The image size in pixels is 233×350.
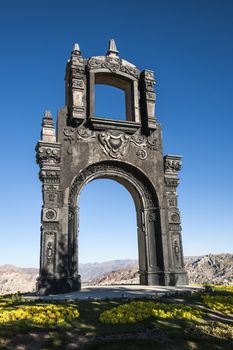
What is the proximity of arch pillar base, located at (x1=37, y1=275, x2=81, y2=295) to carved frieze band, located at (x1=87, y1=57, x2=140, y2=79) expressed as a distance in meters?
11.7

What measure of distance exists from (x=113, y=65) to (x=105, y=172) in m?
6.69

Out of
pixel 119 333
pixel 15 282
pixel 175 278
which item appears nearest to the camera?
pixel 119 333

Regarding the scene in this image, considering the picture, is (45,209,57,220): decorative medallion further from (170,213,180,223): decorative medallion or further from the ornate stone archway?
(170,213,180,223): decorative medallion

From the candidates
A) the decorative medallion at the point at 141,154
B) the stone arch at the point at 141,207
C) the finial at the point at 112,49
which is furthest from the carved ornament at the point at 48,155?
the finial at the point at 112,49

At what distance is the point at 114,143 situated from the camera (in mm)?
17219

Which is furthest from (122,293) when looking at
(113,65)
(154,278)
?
(113,65)

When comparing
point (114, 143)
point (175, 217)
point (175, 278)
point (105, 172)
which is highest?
point (114, 143)

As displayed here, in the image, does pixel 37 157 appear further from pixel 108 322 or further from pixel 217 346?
pixel 217 346

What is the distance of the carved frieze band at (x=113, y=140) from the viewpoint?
16.7 m

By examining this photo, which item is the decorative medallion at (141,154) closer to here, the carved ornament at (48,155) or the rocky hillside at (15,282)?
the carved ornament at (48,155)

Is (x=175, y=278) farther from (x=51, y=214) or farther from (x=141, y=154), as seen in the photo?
(x=51, y=214)

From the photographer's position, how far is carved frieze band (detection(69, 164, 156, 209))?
1608 centimetres

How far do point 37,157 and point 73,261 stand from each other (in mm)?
5568

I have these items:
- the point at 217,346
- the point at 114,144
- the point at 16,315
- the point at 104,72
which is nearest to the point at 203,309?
the point at 217,346
